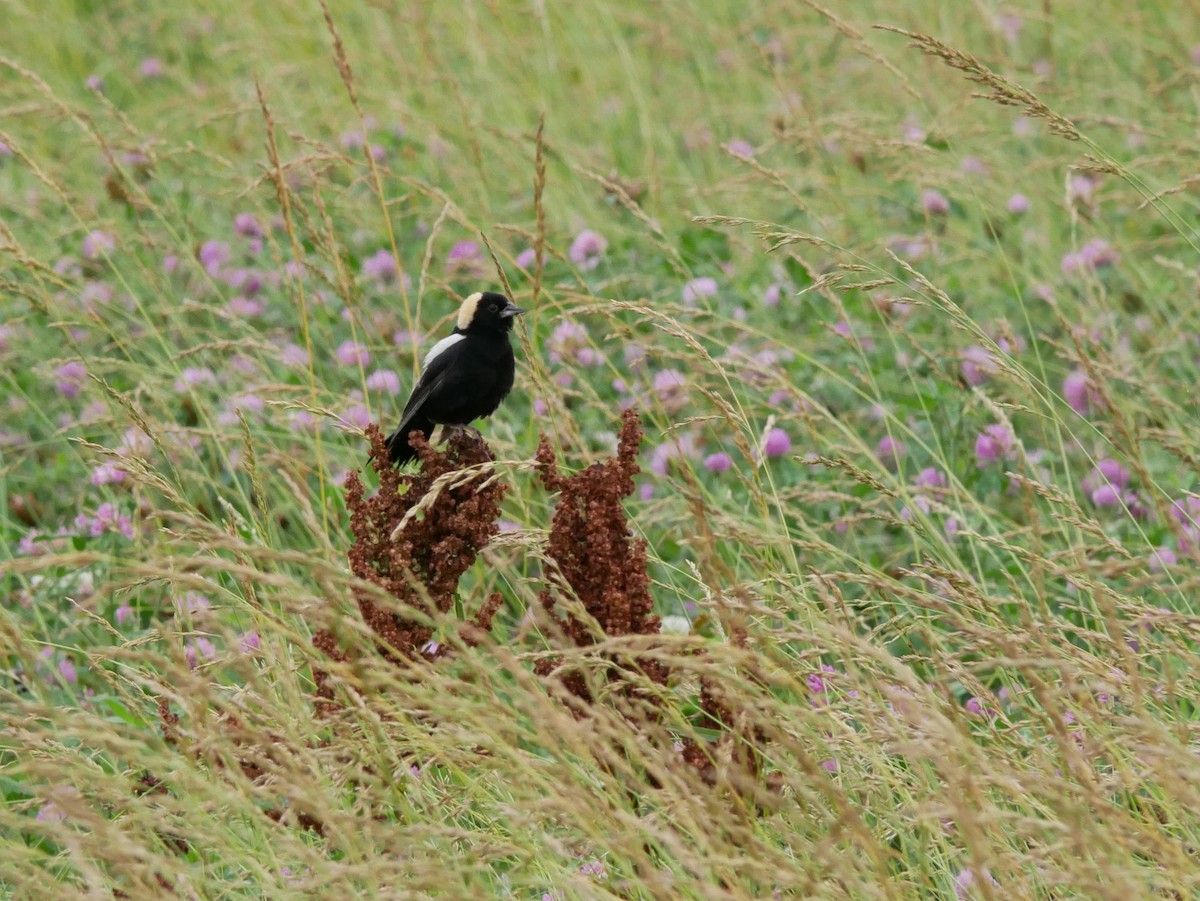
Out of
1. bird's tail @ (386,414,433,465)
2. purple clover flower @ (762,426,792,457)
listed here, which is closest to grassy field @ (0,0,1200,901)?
purple clover flower @ (762,426,792,457)

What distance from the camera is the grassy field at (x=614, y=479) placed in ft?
6.07

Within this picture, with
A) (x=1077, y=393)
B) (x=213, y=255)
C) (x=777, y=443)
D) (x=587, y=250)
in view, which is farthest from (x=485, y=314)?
(x=213, y=255)

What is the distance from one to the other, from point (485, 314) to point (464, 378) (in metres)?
0.28

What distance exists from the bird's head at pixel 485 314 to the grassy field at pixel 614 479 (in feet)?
0.34

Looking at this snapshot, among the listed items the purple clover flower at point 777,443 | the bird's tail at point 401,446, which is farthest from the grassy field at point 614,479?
the bird's tail at point 401,446

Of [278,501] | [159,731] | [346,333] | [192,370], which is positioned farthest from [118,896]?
[346,333]

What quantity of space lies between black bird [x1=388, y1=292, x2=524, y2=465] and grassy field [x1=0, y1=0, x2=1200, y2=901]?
0.28ft

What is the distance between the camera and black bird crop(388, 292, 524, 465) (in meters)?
3.11

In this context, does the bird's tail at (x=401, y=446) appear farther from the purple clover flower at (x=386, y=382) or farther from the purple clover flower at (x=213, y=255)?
the purple clover flower at (x=213, y=255)

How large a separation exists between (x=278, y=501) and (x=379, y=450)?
1448 millimetres

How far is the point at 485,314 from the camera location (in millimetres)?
3371

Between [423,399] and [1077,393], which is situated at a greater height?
[423,399]

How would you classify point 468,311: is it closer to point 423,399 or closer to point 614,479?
point 423,399

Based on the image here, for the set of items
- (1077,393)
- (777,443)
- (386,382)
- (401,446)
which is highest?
(401,446)
